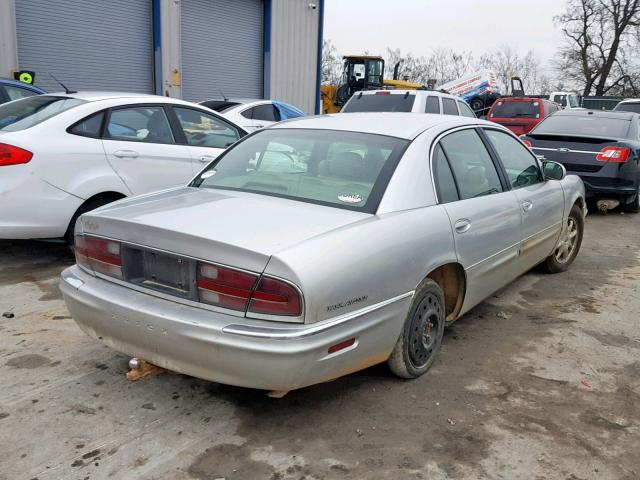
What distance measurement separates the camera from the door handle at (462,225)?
11.4 feet

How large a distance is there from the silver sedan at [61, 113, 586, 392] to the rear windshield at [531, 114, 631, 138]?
5.50 meters

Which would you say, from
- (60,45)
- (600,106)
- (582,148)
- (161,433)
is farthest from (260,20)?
(600,106)

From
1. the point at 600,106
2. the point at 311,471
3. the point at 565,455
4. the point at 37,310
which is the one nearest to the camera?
the point at 311,471

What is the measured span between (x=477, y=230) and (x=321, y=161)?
1045mm

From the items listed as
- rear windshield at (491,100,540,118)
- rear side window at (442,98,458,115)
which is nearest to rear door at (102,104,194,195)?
rear side window at (442,98,458,115)

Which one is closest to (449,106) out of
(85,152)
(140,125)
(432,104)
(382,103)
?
(432,104)

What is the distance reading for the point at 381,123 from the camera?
382cm

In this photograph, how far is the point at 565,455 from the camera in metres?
2.73

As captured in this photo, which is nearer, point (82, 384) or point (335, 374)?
point (335, 374)

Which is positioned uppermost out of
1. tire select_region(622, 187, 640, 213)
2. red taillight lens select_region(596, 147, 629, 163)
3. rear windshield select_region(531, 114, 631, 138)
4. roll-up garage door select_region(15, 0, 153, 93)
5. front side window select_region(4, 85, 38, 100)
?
roll-up garage door select_region(15, 0, 153, 93)

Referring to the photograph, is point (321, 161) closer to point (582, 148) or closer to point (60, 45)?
point (582, 148)

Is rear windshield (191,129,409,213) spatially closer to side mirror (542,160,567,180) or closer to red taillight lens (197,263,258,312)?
red taillight lens (197,263,258,312)

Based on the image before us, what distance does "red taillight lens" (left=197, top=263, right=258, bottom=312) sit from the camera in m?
2.54

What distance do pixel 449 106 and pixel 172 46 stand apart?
8.24 m
